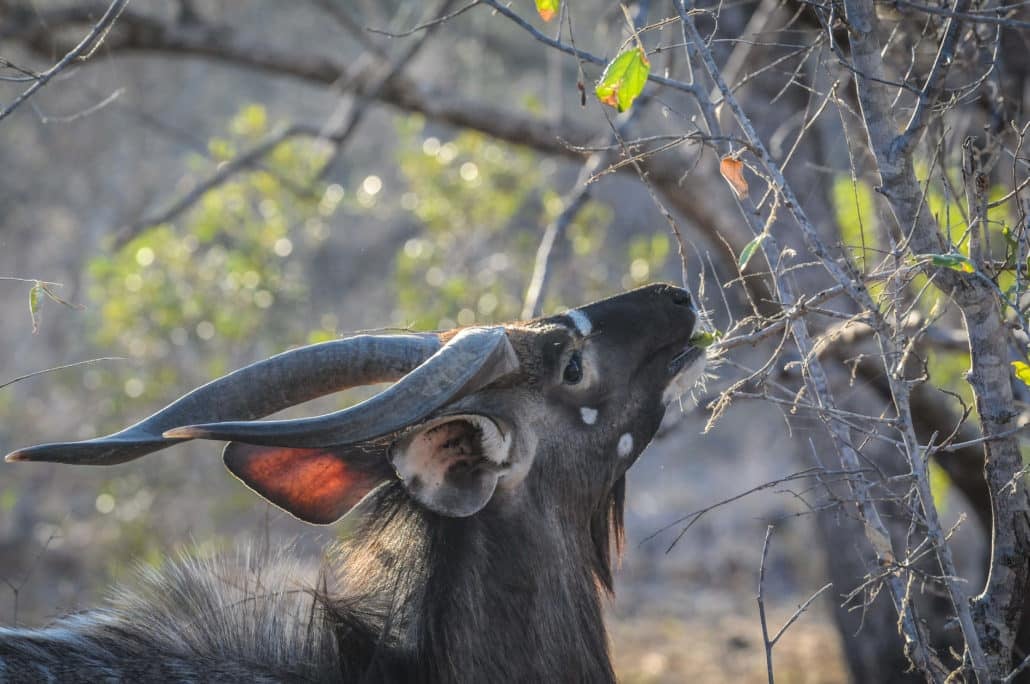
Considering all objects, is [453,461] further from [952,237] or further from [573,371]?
[952,237]

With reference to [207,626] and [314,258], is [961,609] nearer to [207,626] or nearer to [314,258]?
[207,626]

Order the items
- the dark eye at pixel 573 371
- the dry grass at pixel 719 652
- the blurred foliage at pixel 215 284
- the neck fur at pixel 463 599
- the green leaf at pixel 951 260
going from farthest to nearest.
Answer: the dry grass at pixel 719 652
the blurred foliage at pixel 215 284
the dark eye at pixel 573 371
the neck fur at pixel 463 599
the green leaf at pixel 951 260

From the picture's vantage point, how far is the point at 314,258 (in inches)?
653

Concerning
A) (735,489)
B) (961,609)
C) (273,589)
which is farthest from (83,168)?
(961,609)

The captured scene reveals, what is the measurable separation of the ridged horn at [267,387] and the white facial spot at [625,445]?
74 cm

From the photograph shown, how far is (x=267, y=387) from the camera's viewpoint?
2.84m

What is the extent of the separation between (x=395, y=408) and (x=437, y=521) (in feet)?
2.30

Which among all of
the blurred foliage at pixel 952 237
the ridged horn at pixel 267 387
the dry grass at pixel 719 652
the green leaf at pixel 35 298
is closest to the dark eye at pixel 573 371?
the ridged horn at pixel 267 387

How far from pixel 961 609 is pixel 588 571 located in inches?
48.2

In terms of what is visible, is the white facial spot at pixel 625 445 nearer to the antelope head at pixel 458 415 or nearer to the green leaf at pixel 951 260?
the antelope head at pixel 458 415

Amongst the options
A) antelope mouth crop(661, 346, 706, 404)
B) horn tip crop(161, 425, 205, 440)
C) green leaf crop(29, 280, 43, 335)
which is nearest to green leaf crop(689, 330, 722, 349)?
antelope mouth crop(661, 346, 706, 404)

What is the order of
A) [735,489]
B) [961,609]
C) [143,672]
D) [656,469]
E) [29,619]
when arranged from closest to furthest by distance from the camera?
[961,609] < [143,672] < [29,619] < [735,489] < [656,469]

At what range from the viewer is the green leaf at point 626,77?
2.61m

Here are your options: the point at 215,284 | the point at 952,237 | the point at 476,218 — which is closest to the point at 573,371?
the point at 952,237
